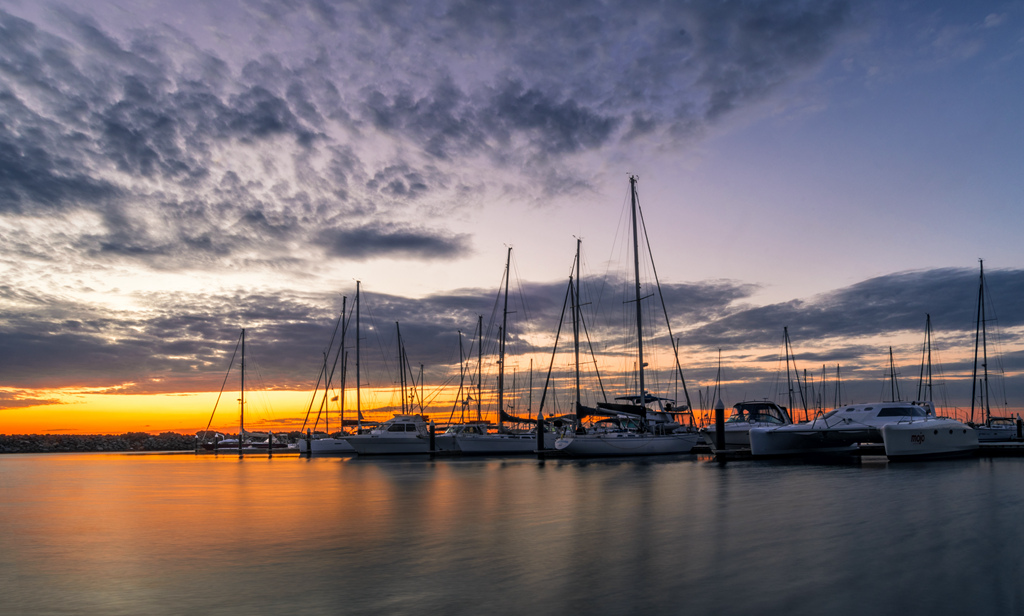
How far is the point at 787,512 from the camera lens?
1781cm

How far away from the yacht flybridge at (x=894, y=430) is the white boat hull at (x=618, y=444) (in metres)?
6.73

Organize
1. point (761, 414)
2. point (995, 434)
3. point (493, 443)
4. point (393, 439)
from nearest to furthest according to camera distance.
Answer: point (761, 414) < point (493, 443) < point (393, 439) < point (995, 434)

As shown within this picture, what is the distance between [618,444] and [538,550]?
3044 centimetres

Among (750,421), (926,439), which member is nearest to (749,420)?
(750,421)

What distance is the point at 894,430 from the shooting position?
32.7m

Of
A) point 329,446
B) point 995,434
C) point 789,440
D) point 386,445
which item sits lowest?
point 329,446

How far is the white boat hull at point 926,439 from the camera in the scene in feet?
108

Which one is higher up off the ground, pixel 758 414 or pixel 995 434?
pixel 758 414

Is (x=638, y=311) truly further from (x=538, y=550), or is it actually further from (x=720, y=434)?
(x=538, y=550)

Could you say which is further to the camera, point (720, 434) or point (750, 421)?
point (750, 421)

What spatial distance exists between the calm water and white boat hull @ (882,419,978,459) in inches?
260

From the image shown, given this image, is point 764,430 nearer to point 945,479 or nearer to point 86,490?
point 945,479

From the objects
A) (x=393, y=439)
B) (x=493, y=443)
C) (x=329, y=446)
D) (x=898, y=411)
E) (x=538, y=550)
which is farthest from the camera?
(x=329, y=446)

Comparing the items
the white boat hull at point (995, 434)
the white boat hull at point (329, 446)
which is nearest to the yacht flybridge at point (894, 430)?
the white boat hull at point (995, 434)
